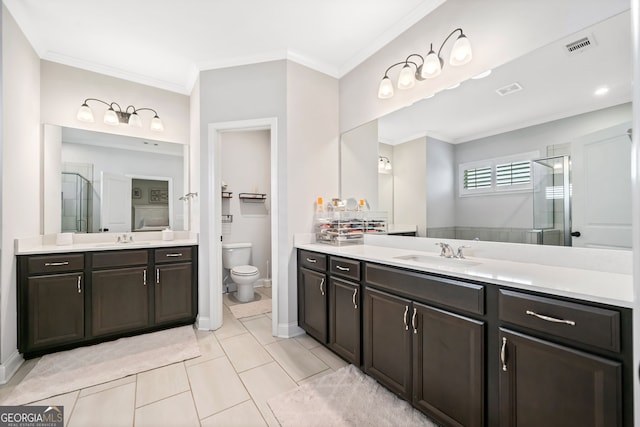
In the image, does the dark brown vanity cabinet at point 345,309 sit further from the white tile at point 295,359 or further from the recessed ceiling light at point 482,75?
the recessed ceiling light at point 482,75

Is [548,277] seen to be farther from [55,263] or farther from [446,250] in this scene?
[55,263]

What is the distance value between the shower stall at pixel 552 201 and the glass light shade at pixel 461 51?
80 centimetres

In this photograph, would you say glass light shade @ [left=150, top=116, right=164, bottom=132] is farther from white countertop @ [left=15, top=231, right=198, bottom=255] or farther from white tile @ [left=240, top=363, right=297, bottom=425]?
white tile @ [left=240, top=363, right=297, bottom=425]

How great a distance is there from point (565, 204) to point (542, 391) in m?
1.01

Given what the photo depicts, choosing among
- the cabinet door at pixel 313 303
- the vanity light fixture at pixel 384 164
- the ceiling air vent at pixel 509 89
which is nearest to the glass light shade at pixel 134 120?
the cabinet door at pixel 313 303

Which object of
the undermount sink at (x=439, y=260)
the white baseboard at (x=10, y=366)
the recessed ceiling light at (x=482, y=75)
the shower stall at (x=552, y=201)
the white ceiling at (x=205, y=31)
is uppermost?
the white ceiling at (x=205, y=31)

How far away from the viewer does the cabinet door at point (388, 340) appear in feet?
5.13

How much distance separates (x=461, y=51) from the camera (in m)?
1.74

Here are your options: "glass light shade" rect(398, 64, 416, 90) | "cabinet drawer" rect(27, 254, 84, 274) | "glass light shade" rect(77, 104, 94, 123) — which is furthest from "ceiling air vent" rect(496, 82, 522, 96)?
"glass light shade" rect(77, 104, 94, 123)

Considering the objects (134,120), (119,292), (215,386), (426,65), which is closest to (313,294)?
(215,386)

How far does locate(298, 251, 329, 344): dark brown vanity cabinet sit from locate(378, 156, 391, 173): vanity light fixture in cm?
102

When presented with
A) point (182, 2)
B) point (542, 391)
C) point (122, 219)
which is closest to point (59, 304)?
point (122, 219)

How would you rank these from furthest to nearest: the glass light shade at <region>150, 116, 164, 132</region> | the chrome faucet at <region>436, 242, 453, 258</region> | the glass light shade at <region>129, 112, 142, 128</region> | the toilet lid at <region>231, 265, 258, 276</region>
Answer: the toilet lid at <region>231, 265, 258, 276</region> < the glass light shade at <region>150, 116, 164, 132</region> < the glass light shade at <region>129, 112, 142, 128</region> < the chrome faucet at <region>436, 242, 453, 258</region>

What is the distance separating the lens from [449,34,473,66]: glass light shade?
5.65 feet
